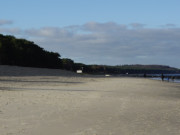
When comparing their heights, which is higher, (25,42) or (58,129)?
(25,42)

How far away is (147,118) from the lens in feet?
32.4

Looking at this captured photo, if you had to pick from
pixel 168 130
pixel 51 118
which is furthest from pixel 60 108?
pixel 168 130

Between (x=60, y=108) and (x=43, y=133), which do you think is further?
(x=60, y=108)

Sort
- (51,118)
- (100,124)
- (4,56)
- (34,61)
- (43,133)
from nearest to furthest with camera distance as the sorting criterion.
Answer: (43,133)
(100,124)
(51,118)
(4,56)
(34,61)

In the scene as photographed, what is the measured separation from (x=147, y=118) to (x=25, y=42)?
77.5 m

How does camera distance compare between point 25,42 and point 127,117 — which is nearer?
point 127,117

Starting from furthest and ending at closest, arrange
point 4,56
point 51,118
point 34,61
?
point 34,61 → point 4,56 → point 51,118

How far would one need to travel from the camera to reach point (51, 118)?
9.30 m

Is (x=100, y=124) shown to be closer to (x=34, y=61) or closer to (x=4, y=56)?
(x=4, y=56)

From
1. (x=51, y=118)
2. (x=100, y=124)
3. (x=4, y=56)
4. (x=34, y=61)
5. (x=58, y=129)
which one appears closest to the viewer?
(x=58, y=129)

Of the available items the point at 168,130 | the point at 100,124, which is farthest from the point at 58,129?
the point at 168,130

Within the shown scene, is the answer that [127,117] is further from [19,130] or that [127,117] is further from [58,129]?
[19,130]

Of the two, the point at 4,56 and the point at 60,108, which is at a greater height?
the point at 4,56

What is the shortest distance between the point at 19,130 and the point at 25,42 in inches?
3106
